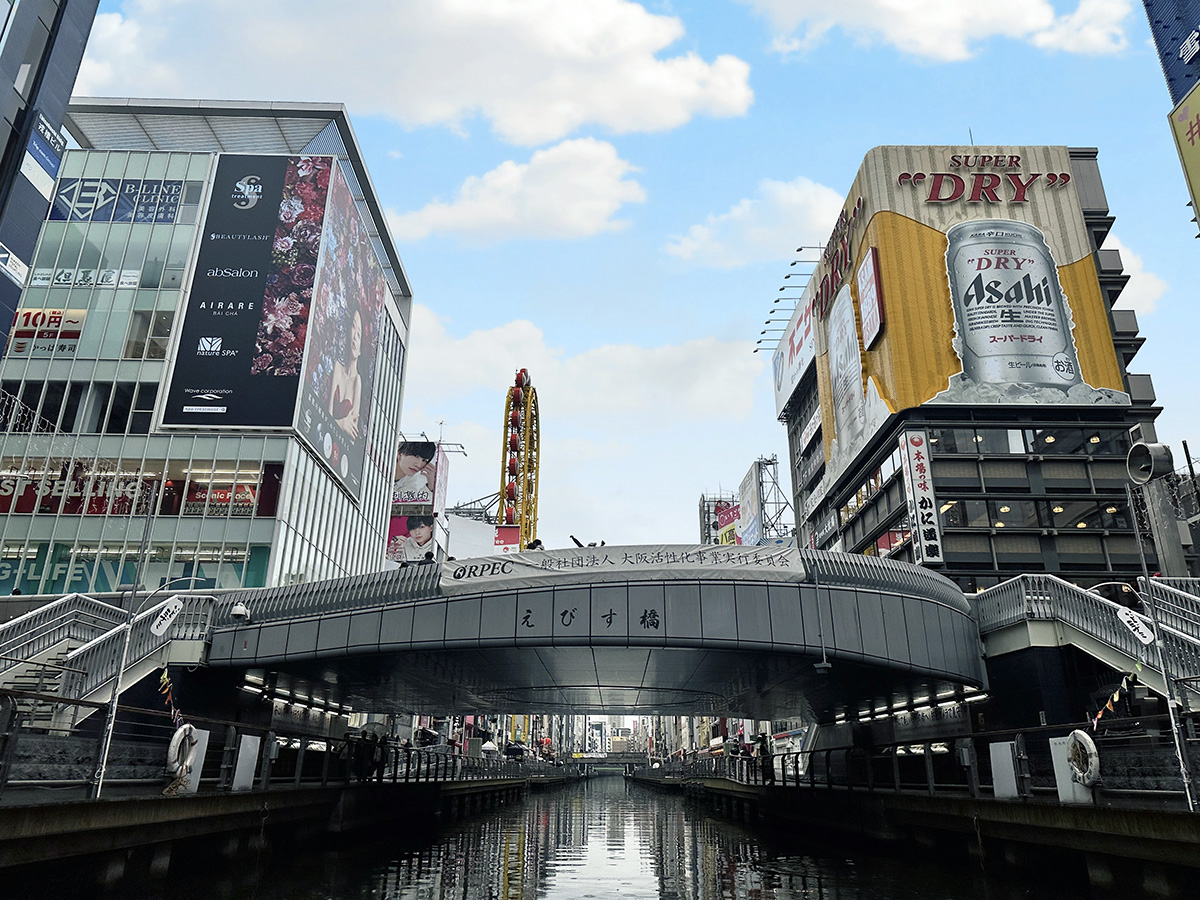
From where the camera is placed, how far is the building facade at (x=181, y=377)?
4781 centimetres

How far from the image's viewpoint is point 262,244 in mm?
55500

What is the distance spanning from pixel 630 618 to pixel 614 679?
13.2 metres

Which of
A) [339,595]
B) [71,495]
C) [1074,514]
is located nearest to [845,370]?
[1074,514]

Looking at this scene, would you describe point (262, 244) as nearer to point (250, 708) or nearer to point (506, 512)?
point (250, 708)

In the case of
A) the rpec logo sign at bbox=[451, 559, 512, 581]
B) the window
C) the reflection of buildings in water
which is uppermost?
the window

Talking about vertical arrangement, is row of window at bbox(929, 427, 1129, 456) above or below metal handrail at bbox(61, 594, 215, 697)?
→ above

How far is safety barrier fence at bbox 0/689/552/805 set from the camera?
12.0 meters

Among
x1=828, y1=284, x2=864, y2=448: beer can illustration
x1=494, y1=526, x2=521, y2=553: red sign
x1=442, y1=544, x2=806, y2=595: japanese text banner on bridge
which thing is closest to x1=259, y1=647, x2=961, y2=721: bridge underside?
x1=442, y1=544, x2=806, y2=595: japanese text banner on bridge

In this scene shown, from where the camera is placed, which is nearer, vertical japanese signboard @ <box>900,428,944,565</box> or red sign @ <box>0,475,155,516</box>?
red sign @ <box>0,475,155,516</box>

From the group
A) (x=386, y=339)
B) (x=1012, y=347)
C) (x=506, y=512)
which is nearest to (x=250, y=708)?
(x=386, y=339)

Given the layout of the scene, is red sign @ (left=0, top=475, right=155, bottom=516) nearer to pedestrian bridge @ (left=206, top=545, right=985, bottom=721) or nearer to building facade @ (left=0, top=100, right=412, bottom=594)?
building facade @ (left=0, top=100, right=412, bottom=594)

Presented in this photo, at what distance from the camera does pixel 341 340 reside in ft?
203

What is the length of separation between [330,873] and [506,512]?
10143 cm

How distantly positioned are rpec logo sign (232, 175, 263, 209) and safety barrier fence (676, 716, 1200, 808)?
50856mm
